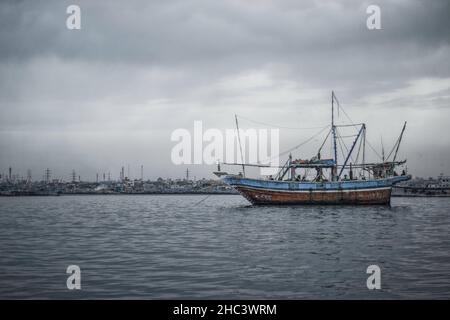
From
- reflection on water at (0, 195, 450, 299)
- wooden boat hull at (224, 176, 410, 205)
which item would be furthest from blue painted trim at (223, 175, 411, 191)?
reflection on water at (0, 195, 450, 299)

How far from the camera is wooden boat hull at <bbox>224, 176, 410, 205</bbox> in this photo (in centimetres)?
5866

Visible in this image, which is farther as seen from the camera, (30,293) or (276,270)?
(276,270)

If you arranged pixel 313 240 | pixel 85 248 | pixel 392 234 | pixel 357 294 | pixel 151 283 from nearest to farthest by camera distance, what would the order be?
pixel 357 294 → pixel 151 283 → pixel 85 248 → pixel 313 240 → pixel 392 234

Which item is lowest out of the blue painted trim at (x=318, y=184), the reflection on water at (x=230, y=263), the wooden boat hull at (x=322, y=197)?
the reflection on water at (x=230, y=263)

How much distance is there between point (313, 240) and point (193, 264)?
1007cm

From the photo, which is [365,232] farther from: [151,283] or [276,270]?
[151,283]

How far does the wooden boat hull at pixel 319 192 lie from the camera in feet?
192

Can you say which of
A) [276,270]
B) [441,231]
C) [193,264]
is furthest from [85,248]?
[441,231]

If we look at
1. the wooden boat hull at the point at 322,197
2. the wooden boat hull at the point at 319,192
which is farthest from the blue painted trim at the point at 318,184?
the wooden boat hull at the point at 322,197

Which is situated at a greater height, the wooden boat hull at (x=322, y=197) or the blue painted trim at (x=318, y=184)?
the blue painted trim at (x=318, y=184)

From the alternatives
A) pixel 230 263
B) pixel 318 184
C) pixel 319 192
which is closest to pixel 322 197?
pixel 319 192

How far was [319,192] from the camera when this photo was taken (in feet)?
193

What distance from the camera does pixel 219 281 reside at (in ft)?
50.8

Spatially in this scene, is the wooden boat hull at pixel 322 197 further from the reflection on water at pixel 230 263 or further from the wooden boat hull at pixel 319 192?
the reflection on water at pixel 230 263
